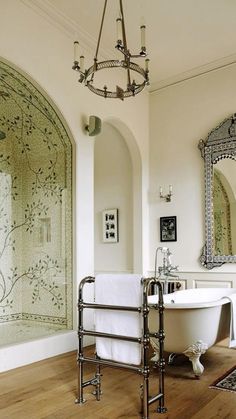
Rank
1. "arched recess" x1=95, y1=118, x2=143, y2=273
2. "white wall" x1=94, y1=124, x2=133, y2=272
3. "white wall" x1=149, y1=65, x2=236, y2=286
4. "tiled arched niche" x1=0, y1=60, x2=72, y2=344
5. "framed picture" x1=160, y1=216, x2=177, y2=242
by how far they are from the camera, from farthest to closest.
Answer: "white wall" x1=94, y1=124, x2=133, y2=272
"arched recess" x1=95, y1=118, x2=143, y2=273
"framed picture" x1=160, y1=216, x2=177, y2=242
"white wall" x1=149, y1=65, x2=236, y2=286
"tiled arched niche" x1=0, y1=60, x2=72, y2=344

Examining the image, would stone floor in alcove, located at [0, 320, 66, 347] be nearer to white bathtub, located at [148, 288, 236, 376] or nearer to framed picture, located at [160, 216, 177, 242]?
white bathtub, located at [148, 288, 236, 376]

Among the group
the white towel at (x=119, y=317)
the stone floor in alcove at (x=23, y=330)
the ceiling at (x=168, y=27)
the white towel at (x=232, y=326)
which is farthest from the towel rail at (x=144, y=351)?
the ceiling at (x=168, y=27)

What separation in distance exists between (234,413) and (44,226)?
285 cm

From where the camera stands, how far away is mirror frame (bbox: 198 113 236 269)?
4773 mm

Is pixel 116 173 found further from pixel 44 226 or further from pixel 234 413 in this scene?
pixel 234 413

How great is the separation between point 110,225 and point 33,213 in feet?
4.45

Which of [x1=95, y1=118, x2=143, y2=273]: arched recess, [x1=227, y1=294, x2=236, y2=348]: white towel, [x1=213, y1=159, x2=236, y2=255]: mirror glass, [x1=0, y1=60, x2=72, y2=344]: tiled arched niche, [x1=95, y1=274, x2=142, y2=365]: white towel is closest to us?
[x1=95, y1=274, x2=142, y2=365]: white towel

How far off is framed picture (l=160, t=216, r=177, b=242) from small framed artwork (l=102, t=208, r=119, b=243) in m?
0.70

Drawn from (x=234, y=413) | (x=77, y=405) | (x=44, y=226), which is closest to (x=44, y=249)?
(x=44, y=226)

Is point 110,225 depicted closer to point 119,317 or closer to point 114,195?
point 114,195

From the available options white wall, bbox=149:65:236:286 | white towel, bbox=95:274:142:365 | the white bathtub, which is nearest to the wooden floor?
the white bathtub

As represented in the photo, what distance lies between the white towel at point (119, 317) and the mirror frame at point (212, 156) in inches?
99.7

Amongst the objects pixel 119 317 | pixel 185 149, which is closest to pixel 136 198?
pixel 185 149

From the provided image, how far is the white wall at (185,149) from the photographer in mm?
4973
